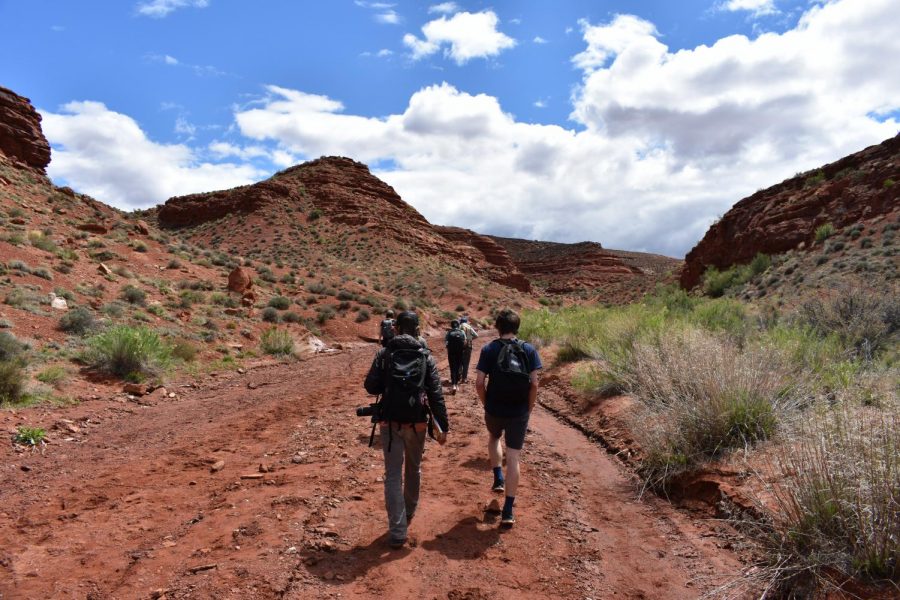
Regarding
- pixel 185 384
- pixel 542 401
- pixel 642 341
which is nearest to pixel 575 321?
pixel 542 401

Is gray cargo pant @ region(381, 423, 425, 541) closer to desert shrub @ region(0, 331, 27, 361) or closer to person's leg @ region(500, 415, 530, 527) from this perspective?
person's leg @ region(500, 415, 530, 527)

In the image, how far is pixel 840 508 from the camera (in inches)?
142

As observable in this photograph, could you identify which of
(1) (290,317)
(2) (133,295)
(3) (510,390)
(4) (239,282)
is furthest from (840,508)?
(4) (239,282)

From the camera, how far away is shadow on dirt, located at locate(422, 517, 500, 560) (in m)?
4.47

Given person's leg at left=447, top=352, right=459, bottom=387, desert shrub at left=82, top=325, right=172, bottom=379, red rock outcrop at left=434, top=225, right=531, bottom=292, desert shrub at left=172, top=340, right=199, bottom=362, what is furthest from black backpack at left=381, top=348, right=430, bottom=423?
red rock outcrop at left=434, top=225, right=531, bottom=292

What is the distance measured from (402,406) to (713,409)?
3453 millimetres

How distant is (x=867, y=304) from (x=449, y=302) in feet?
118

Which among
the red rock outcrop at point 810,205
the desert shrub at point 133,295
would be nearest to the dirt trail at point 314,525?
the desert shrub at point 133,295

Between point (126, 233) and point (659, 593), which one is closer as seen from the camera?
point (659, 593)

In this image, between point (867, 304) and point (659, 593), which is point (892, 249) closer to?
point (867, 304)

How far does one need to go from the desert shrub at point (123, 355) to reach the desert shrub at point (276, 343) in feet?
16.9

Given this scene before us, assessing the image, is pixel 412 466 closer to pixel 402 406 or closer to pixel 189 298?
pixel 402 406

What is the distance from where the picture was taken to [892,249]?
1855cm

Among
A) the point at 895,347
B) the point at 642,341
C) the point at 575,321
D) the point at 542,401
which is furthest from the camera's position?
the point at 575,321
